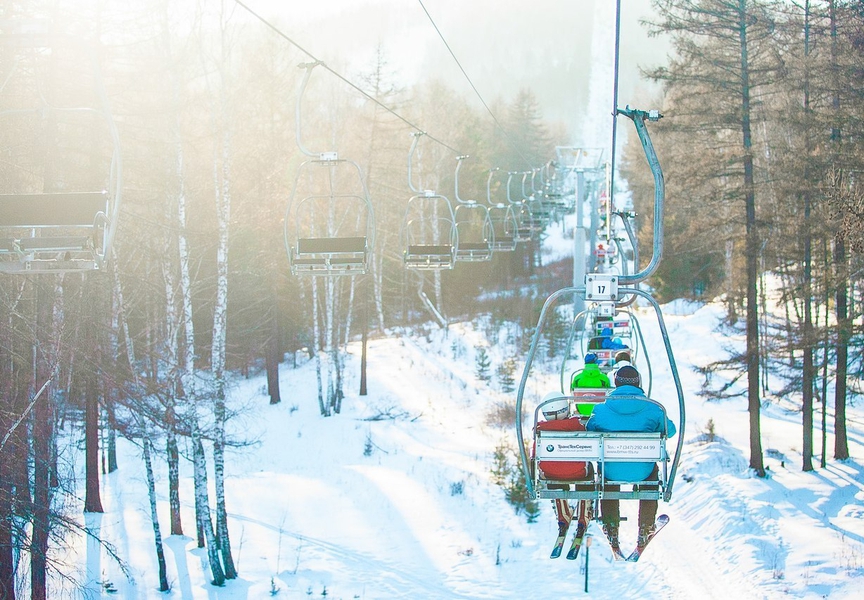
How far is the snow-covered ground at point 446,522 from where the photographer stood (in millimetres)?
13641

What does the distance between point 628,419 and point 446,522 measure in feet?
34.9

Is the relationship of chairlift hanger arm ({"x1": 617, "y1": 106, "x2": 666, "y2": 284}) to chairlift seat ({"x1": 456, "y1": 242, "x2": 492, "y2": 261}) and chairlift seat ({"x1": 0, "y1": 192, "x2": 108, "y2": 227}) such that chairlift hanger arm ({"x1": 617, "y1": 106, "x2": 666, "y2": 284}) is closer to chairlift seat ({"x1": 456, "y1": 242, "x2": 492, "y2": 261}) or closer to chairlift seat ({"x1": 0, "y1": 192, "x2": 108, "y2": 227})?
chairlift seat ({"x1": 0, "y1": 192, "x2": 108, "y2": 227})

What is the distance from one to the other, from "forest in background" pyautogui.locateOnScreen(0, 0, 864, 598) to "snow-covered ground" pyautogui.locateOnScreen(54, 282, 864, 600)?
97 centimetres

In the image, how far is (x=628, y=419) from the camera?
6.90 m

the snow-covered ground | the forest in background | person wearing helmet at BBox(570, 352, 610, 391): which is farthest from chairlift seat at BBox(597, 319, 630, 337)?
person wearing helmet at BBox(570, 352, 610, 391)

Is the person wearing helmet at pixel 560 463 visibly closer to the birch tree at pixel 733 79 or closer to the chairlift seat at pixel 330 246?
the chairlift seat at pixel 330 246

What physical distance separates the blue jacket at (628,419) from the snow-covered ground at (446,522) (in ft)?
23.1

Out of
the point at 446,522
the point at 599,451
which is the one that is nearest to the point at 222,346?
the point at 446,522

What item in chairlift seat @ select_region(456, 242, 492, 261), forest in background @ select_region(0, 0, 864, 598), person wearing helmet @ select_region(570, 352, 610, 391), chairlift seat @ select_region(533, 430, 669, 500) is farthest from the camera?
chairlift seat @ select_region(456, 242, 492, 261)

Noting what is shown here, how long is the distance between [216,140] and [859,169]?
1219 centimetres

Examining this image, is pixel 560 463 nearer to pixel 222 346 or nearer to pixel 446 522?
pixel 222 346

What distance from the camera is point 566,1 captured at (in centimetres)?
17162

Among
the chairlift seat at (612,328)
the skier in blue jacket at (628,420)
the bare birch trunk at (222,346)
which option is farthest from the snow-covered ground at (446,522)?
the skier in blue jacket at (628,420)

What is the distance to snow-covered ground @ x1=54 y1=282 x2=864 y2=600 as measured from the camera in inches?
537
